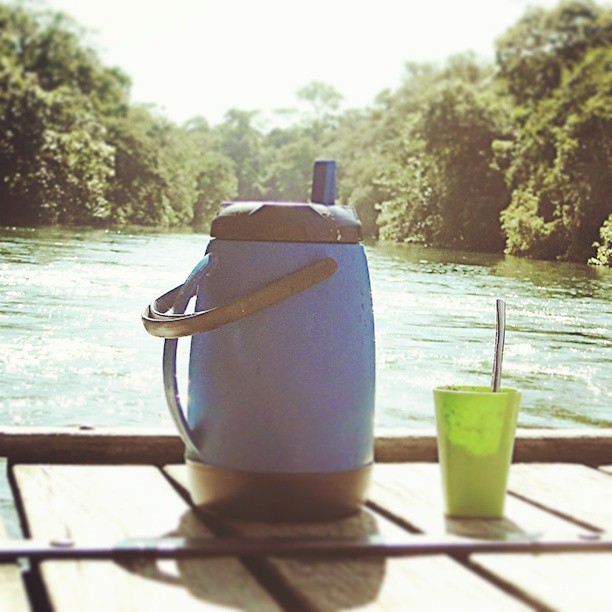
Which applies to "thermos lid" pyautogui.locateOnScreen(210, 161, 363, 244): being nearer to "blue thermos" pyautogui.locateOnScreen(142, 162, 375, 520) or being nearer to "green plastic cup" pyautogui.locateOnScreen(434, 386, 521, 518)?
"blue thermos" pyautogui.locateOnScreen(142, 162, 375, 520)

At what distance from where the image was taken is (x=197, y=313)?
970mm

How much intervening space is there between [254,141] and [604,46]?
90.2 feet

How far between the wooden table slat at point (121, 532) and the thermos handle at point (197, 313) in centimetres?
8

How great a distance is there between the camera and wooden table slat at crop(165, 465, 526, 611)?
78cm

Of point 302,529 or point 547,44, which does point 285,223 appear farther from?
point 547,44

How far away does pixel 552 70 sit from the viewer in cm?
2245

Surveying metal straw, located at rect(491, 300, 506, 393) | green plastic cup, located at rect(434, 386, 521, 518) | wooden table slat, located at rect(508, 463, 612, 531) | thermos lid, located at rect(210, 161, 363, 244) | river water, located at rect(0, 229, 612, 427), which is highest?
thermos lid, located at rect(210, 161, 363, 244)

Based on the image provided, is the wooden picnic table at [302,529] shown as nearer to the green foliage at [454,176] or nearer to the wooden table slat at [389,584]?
the wooden table slat at [389,584]

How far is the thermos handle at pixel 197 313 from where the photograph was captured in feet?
3.17

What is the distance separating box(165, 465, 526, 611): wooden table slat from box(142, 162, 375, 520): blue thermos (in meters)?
0.11

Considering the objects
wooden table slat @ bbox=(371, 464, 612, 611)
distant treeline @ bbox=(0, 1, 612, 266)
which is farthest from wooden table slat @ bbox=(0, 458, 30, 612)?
distant treeline @ bbox=(0, 1, 612, 266)

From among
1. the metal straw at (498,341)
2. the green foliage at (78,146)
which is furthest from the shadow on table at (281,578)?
the green foliage at (78,146)

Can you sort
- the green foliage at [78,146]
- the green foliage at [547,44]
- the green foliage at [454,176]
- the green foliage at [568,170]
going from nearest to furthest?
1. the green foliage at [568,170]
2. the green foliage at [547,44]
3. the green foliage at [454,176]
4. the green foliage at [78,146]

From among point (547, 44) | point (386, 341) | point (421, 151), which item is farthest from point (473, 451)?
point (421, 151)
